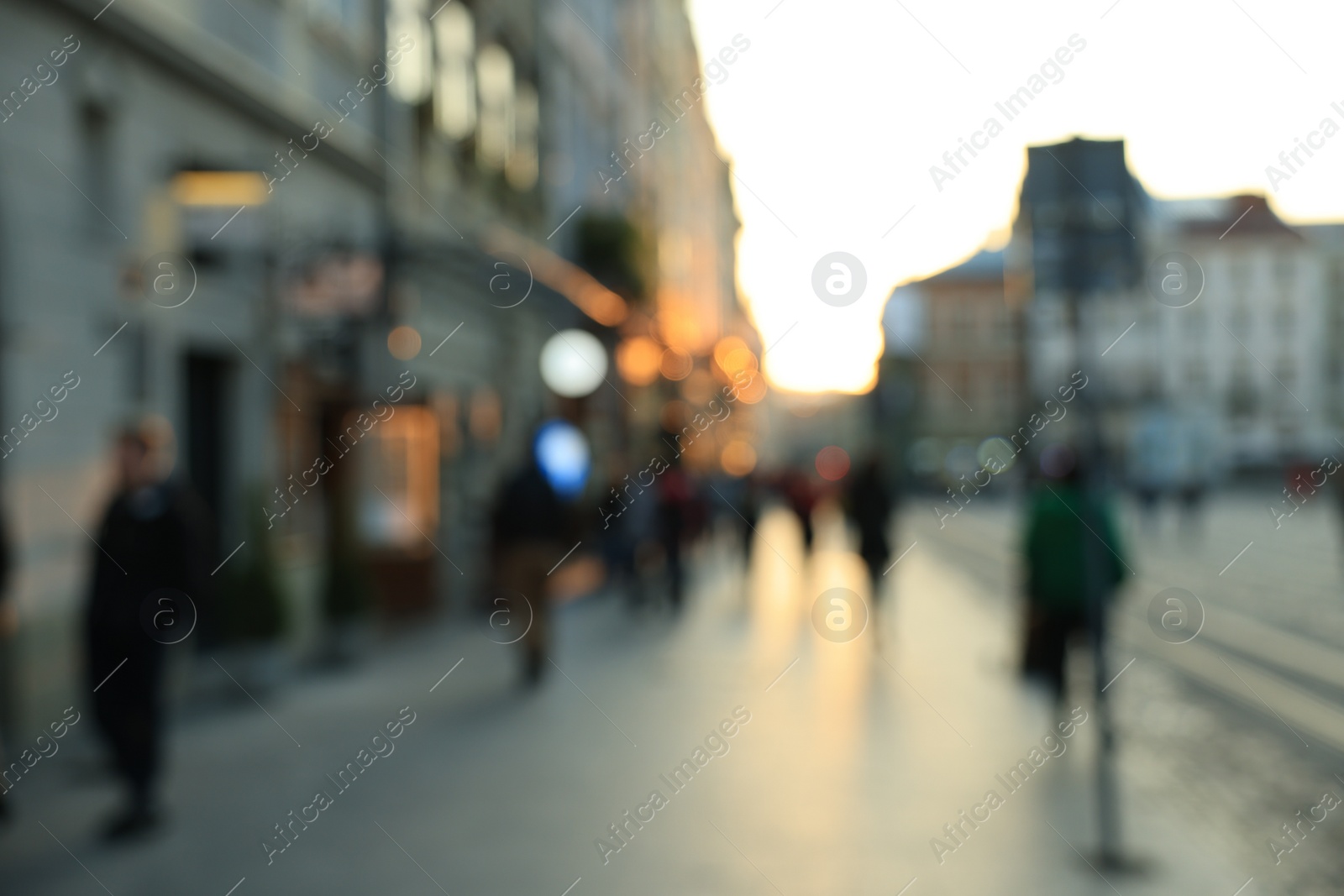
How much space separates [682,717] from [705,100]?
229 feet

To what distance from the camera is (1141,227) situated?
22.0 ft

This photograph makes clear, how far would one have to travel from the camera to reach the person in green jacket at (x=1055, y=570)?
328 inches

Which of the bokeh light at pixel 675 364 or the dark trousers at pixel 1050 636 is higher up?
the bokeh light at pixel 675 364

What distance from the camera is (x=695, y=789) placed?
7316 mm

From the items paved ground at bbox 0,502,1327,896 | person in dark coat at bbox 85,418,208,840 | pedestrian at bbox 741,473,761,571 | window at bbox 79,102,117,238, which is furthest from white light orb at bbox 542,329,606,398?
person in dark coat at bbox 85,418,208,840

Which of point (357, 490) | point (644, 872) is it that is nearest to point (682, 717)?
point (644, 872)

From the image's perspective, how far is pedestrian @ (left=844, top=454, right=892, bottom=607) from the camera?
44.4 ft

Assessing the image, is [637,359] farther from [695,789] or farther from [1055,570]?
[695,789]

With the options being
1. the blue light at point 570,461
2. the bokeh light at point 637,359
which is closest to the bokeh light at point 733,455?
the bokeh light at point 637,359

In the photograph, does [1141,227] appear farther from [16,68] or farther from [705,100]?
[705,100]

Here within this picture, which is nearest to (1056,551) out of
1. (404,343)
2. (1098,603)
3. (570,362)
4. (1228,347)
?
(1098,603)

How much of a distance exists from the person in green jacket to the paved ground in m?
0.57

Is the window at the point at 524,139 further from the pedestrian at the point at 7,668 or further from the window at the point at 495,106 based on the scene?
the pedestrian at the point at 7,668

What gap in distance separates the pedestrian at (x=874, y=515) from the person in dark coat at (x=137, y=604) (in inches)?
305
